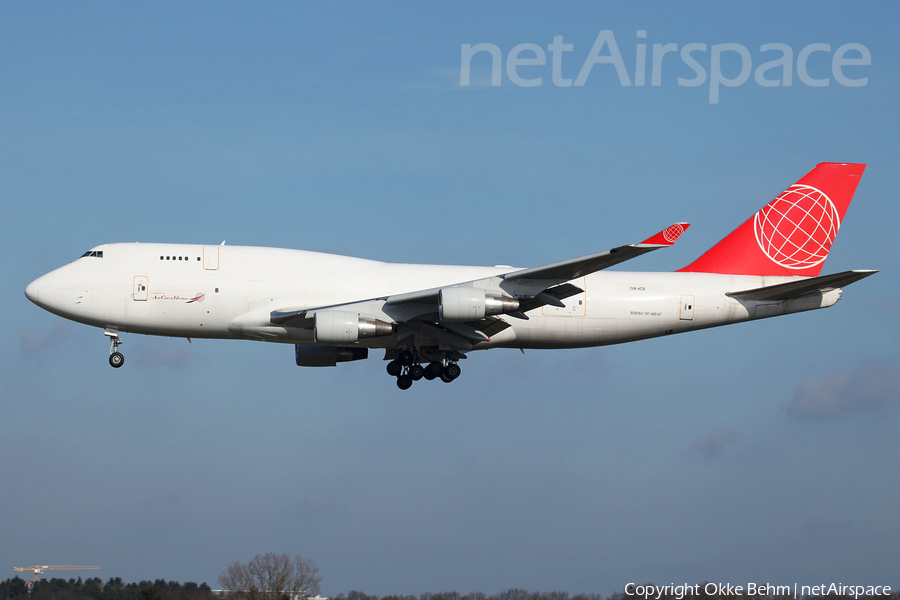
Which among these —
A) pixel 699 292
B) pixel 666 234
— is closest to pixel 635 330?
pixel 699 292

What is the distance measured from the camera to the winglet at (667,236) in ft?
89.3

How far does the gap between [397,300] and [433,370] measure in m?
4.27

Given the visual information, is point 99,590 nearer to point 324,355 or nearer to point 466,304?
point 324,355

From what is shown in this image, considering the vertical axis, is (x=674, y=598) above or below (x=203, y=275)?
below

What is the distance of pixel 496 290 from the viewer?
1198 inches

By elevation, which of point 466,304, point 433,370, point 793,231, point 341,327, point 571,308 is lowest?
point 433,370

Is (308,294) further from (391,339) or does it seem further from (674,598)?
(674,598)

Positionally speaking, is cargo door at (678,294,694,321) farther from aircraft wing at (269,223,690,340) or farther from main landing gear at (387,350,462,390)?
main landing gear at (387,350,462,390)

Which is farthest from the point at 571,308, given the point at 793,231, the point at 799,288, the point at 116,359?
the point at 116,359

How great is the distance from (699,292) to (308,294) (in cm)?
1401

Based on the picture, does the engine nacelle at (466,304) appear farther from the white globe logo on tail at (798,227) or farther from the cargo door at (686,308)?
the white globe logo on tail at (798,227)

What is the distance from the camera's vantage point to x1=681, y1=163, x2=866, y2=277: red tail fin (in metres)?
36.1

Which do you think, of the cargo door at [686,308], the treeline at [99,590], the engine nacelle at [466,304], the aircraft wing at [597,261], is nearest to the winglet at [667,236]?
the aircraft wing at [597,261]

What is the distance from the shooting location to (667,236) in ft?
89.4
